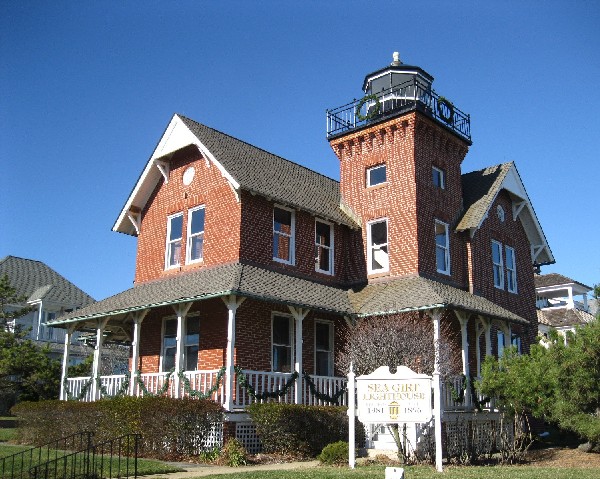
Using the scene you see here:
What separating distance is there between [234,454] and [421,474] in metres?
4.97

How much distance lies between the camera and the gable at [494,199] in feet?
82.3

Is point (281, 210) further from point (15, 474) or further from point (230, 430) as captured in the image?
point (15, 474)

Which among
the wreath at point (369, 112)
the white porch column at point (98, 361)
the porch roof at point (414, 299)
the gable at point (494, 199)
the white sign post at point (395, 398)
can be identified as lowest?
the white sign post at point (395, 398)

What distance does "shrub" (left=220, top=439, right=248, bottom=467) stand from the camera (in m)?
15.9

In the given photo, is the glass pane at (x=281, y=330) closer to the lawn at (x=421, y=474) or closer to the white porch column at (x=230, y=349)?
the white porch column at (x=230, y=349)

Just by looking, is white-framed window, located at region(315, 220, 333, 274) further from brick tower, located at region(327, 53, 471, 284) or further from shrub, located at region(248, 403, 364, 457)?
shrub, located at region(248, 403, 364, 457)

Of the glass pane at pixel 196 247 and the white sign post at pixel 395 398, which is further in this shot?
the glass pane at pixel 196 247

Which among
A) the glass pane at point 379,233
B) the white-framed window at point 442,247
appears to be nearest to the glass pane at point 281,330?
the glass pane at point 379,233

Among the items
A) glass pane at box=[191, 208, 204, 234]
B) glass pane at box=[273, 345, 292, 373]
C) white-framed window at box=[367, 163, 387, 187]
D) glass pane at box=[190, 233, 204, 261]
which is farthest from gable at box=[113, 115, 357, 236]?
glass pane at box=[273, 345, 292, 373]

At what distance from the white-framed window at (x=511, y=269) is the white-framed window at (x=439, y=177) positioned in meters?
4.26

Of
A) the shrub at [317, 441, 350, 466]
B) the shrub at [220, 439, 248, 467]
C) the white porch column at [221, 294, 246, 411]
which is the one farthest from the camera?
the white porch column at [221, 294, 246, 411]

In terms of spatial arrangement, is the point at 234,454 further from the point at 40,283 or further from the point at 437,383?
the point at 40,283

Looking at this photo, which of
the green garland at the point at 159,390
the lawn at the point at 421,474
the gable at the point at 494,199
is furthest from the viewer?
the gable at the point at 494,199

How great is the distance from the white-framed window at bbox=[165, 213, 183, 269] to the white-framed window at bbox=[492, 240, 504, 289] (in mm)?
12231
